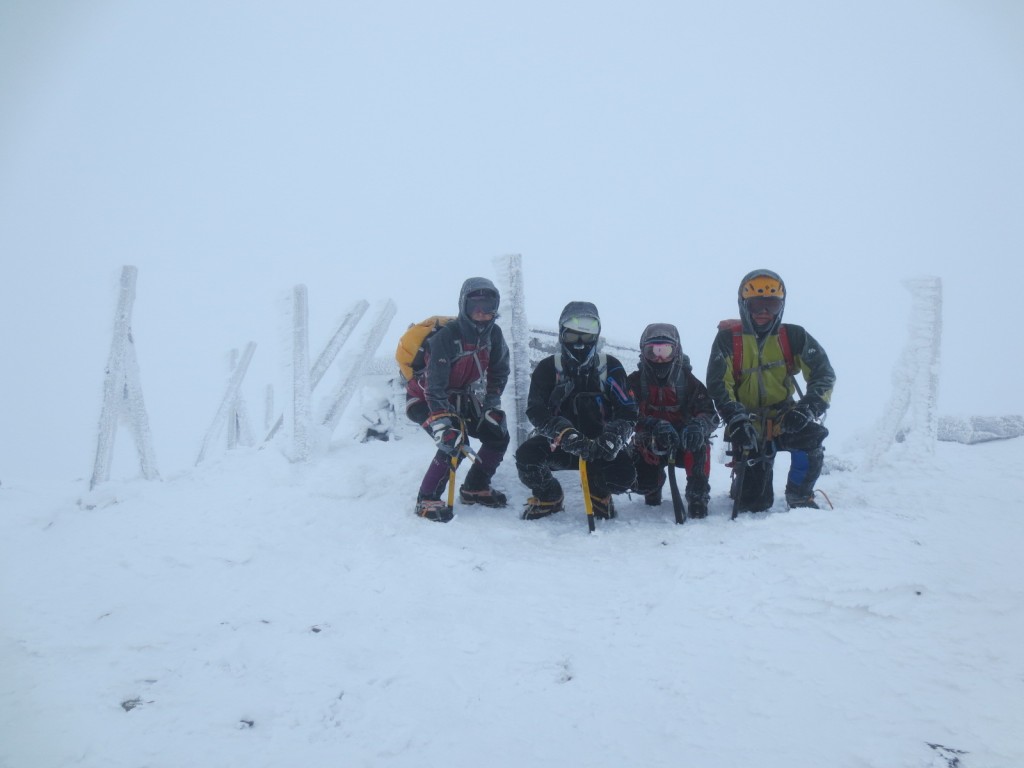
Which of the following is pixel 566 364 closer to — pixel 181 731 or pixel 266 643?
pixel 266 643

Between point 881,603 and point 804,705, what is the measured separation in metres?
0.96

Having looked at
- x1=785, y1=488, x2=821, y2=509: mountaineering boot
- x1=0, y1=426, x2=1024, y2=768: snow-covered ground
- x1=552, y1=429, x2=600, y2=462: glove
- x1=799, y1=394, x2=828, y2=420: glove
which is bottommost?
x1=0, y1=426, x2=1024, y2=768: snow-covered ground

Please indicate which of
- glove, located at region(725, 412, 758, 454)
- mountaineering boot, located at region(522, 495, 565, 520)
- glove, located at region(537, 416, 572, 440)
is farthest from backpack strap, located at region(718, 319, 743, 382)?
mountaineering boot, located at region(522, 495, 565, 520)

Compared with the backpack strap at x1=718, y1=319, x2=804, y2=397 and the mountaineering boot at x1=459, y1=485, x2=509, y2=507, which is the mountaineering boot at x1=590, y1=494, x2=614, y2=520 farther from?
the backpack strap at x1=718, y1=319, x2=804, y2=397

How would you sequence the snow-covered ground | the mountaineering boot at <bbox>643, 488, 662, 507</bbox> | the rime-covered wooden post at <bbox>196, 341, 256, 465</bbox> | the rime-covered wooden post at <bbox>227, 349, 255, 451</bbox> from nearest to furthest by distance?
the snow-covered ground
the mountaineering boot at <bbox>643, 488, 662, 507</bbox>
the rime-covered wooden post at <bbox>196, 341, 256, 465</bbox>
the rime-covered wooden post at <bbox>227, 349, 255, 451</bbox>

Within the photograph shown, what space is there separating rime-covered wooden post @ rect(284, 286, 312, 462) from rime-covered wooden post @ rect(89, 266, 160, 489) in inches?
80.9

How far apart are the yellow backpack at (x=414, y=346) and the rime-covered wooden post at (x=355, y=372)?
155 centimetres

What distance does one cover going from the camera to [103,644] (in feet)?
9.98

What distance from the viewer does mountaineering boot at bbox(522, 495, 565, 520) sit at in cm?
541

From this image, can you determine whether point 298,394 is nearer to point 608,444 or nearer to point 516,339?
point 516,339

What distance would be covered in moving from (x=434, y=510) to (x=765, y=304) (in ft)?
12.0

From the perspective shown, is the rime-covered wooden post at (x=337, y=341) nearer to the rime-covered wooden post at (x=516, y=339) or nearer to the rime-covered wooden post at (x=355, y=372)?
the rime-covered wooden post at (x=355, y=372)

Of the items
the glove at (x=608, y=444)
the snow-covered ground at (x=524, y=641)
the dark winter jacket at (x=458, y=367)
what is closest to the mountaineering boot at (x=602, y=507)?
the snow-covered ground at (x=524, y=641)

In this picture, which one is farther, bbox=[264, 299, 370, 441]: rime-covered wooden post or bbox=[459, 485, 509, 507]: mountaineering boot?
bbox=[264, 299, 370, 441]: rime-covered wooden post
